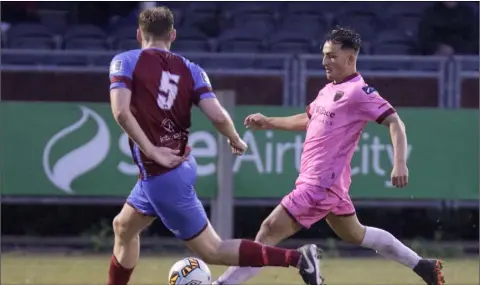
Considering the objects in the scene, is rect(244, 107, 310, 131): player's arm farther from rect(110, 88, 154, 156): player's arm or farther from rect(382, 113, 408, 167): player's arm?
rect(110, 88, 154, 156): player's arm

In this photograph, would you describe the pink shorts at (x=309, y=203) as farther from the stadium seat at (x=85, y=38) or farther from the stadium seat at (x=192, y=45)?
the stadium seat at (x=85, y=38)

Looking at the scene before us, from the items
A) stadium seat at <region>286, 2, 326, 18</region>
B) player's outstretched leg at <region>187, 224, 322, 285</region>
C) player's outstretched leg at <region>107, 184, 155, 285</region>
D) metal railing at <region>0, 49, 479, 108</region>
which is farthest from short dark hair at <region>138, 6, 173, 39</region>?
stadium seat at <region>286, 2, 326, 18</region>

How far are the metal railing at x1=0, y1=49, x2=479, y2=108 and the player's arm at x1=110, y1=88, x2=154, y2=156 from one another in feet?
24.3

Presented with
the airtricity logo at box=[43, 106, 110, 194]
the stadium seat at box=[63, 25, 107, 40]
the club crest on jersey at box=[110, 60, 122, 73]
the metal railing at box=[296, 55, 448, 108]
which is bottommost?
the airtricity logo at box=[43, 106, 110, 194]

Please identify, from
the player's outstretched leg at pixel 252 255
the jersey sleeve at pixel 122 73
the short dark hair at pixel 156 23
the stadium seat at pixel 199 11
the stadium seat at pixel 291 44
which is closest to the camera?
the jersey sleeve at pixel 122 73

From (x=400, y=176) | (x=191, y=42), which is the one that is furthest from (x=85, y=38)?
(x=400, y=176)

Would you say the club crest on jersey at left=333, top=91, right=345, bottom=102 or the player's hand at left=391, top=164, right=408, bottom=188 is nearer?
the player's hand at left=391, top=164, right=408, bottom=188

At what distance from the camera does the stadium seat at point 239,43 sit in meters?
16.5

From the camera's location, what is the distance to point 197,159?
13.4 m

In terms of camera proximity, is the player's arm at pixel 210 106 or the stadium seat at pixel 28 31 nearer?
the player's arm at pixel 210 106

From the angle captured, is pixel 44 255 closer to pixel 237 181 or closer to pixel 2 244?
pixel 2 244

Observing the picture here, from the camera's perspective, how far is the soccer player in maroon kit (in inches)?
286

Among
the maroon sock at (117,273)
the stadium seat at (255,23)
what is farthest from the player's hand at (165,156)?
the stadium seat at (255,23)

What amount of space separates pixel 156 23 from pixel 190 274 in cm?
186
